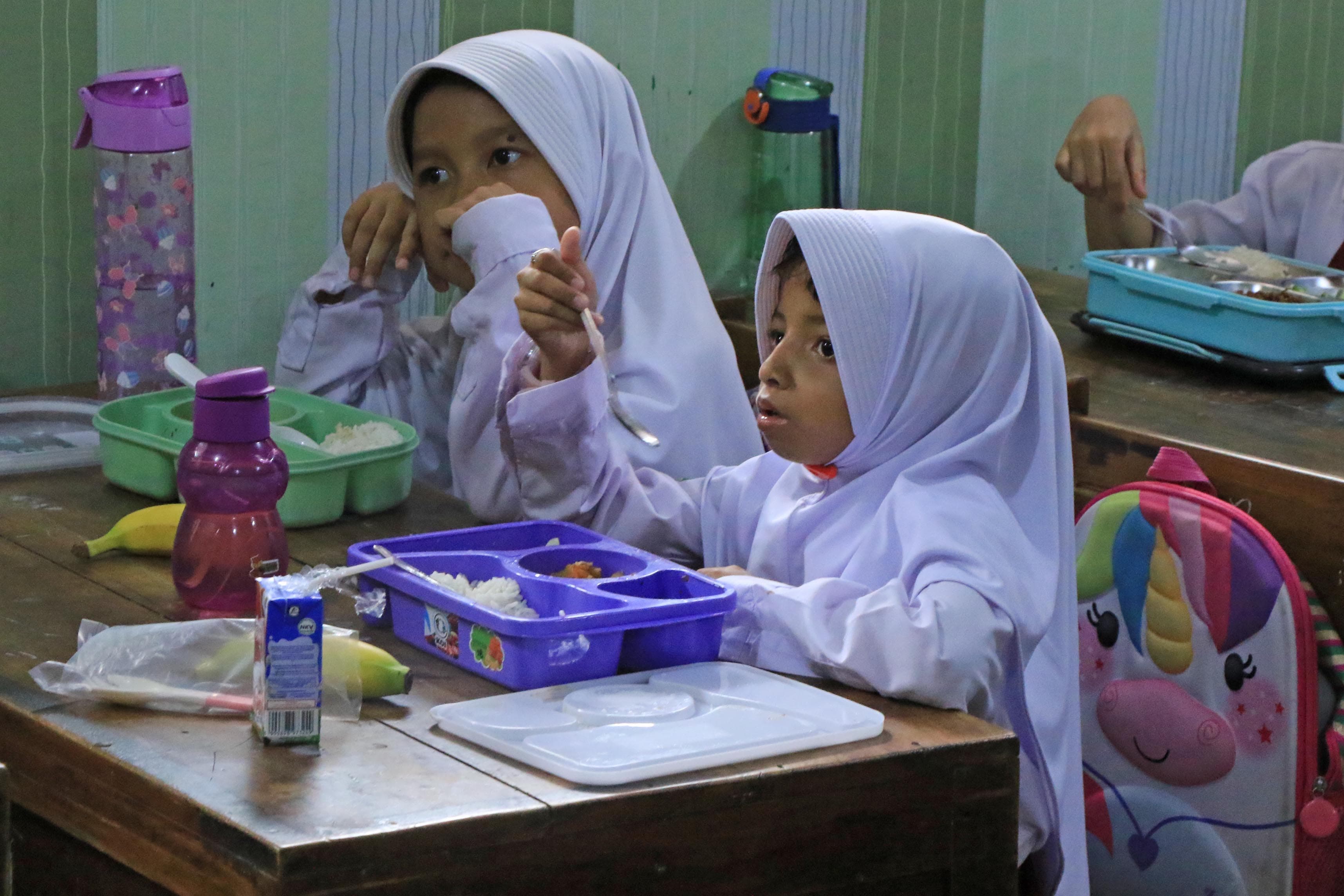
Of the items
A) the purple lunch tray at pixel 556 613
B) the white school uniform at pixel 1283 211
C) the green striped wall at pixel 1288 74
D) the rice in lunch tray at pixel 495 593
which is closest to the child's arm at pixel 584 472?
the purple lunch tray at pixel 556 613

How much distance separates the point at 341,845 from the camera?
1.02 m

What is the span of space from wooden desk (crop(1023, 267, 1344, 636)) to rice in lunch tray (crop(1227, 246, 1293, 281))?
0.20 meters

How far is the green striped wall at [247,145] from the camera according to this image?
233 centimetres

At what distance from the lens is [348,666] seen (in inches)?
49.8

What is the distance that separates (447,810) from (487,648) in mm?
270

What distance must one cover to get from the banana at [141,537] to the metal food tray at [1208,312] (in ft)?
4.97

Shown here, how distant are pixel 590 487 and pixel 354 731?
613 mm

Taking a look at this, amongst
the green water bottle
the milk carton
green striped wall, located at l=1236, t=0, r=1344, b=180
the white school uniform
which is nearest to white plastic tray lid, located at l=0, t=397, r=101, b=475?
the milk carton

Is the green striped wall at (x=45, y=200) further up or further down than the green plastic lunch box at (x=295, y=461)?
further up

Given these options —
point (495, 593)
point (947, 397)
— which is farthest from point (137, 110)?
point (947, 397)

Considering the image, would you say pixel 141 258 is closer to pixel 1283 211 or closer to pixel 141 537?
pixel 141 537

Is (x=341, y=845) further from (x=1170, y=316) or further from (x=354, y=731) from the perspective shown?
(x=1170, y=316)

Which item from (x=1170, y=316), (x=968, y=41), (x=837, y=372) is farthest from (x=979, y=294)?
(x=968, y=41)

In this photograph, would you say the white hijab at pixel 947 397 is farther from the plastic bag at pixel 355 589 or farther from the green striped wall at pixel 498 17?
the green striped wall at pixel 498 17
